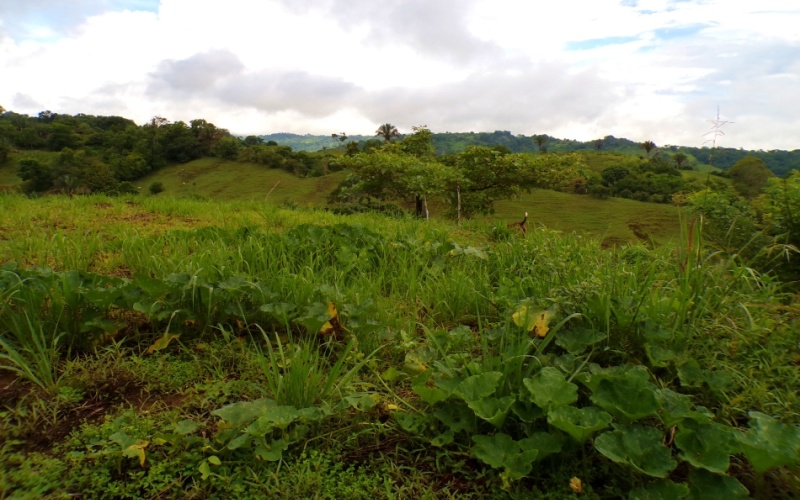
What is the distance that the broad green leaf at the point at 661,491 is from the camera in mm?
1123

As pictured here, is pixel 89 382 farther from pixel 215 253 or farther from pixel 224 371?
pixel 215 253

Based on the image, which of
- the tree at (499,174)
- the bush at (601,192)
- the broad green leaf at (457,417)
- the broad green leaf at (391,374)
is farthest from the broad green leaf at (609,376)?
the bush at (601,192)

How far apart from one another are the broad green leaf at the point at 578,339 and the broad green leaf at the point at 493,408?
0.49 metres

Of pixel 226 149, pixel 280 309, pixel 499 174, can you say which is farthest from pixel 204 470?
pixel 226 149

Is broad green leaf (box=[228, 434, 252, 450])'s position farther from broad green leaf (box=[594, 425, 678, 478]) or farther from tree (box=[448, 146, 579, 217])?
tree (box=[448, 146, 579, 217])

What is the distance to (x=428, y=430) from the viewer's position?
5.07ft

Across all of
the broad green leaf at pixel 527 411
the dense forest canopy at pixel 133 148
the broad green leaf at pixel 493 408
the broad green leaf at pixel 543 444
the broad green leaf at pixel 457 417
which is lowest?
the broad green leaf at pixel 457 417

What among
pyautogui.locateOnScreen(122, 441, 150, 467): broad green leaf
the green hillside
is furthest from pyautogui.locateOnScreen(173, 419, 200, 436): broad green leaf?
the green hillside

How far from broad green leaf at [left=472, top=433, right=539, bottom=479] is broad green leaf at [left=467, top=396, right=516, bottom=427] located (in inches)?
1.9

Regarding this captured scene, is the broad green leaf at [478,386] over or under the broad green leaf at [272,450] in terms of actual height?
over

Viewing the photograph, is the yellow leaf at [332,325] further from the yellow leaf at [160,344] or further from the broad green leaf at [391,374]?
the yellow leaf at [160,344]

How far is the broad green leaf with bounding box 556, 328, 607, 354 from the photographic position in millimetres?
1774

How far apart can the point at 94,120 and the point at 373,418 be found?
284 feet

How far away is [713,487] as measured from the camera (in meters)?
1.15
